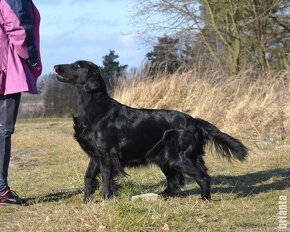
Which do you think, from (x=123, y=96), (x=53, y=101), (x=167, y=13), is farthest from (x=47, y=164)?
(x=53, y=101)

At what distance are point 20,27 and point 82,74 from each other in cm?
94

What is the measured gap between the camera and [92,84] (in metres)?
5.64

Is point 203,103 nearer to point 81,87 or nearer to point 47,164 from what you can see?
point 47,164

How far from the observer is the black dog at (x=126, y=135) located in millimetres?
5484

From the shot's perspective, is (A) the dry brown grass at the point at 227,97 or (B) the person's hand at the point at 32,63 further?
(A) the dry brown grass at the point at 227,97

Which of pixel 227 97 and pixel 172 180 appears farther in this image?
pixel 227 97

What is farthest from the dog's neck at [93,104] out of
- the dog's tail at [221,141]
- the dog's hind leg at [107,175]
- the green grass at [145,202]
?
the dog's tail at [221,141]

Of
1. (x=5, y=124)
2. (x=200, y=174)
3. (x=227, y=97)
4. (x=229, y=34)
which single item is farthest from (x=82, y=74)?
(x=229, y=34)

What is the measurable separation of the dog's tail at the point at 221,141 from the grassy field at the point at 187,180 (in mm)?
431

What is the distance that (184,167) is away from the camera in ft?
18.5

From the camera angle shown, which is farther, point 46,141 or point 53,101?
point 53,101

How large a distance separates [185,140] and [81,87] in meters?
1.31

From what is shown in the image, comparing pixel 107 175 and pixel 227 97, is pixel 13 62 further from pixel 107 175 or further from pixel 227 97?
pixel 227 97

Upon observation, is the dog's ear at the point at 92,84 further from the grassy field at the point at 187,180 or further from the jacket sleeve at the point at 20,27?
the grassy field at the point at 187,180
